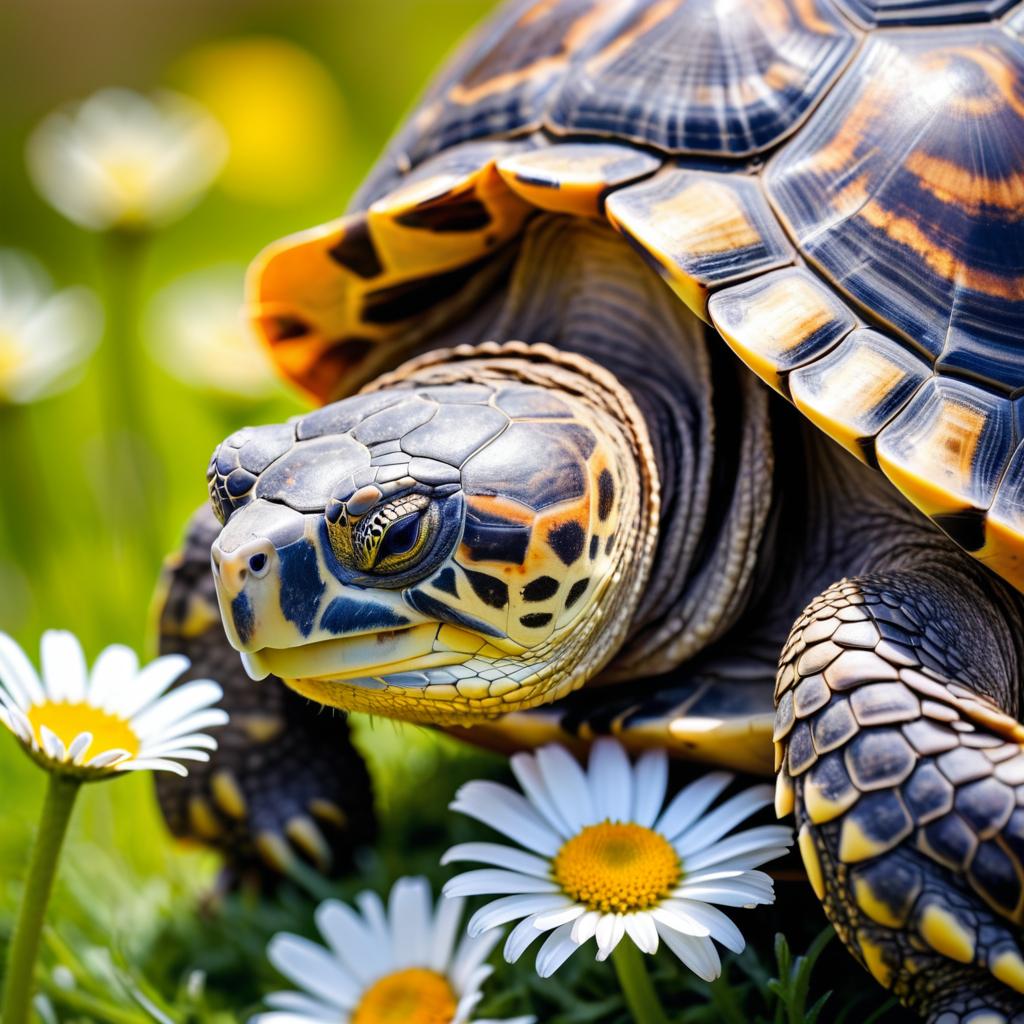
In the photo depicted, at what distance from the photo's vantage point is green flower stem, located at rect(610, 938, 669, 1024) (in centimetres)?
158

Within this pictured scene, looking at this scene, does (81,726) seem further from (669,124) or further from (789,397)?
(669,124)

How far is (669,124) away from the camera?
2.02 meters

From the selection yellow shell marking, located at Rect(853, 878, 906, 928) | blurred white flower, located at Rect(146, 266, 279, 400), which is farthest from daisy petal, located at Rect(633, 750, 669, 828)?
blurred white flower, located at Rect(146, 266, 279, 400)

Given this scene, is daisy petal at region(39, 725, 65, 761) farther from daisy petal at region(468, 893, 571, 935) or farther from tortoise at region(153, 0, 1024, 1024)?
daisy petal at region(468, 893, 571, 935)

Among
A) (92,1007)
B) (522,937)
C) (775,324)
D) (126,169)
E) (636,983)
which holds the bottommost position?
(92,1007)

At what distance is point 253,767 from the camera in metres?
2.33

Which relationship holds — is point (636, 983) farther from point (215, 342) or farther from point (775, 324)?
point (215, 342)

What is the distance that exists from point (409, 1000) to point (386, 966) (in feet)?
0.34

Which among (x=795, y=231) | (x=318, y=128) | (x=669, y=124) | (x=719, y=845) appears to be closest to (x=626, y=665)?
(x=719, y=845)

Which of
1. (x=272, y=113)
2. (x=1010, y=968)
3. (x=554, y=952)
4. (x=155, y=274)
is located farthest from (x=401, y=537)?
(x=272, y=113)

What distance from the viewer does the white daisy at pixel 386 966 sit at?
175 cm

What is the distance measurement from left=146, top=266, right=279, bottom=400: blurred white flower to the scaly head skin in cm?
134

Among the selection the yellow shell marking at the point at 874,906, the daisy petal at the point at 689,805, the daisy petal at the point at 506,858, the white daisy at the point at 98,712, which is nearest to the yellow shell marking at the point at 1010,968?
the yellow shell marking at the point at 874,906

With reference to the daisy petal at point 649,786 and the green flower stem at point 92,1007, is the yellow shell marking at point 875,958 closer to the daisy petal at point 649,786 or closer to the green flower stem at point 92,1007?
the daisy petal at point 649,786
